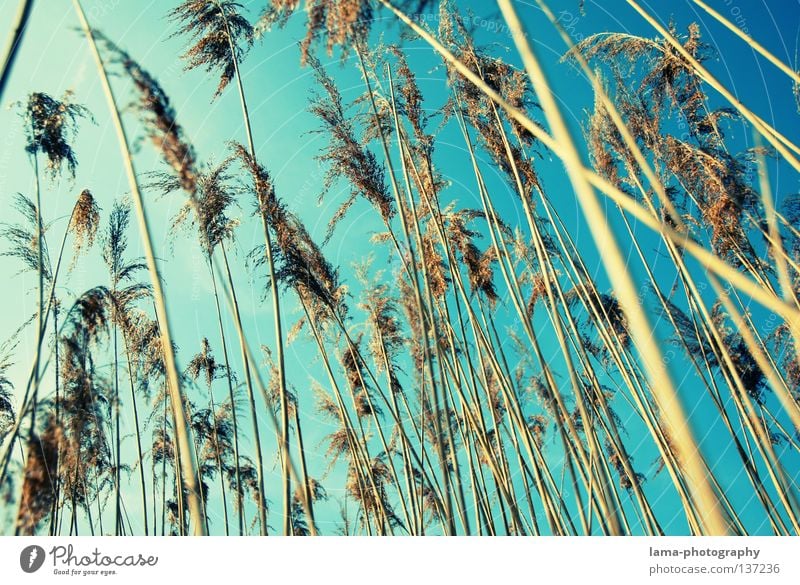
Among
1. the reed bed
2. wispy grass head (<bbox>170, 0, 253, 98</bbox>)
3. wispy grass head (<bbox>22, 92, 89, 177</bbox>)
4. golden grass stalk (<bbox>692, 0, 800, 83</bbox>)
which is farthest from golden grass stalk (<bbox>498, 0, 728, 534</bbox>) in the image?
wispy grass head (<bbox>170, 0, 253, 98</bbox>)

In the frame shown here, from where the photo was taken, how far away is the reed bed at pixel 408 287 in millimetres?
2818

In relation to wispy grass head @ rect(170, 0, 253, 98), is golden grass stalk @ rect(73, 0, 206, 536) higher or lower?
lower

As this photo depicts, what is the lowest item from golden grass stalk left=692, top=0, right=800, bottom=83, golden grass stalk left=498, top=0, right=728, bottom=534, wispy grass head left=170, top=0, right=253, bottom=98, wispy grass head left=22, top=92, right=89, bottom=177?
golden grass stalk left=498, top=0, right=728, bottom=534

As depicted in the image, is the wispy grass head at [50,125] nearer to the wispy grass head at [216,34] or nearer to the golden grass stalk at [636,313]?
the wispy grass head at [216,34]

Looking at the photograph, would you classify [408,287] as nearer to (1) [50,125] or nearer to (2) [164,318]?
(2) [164,318]

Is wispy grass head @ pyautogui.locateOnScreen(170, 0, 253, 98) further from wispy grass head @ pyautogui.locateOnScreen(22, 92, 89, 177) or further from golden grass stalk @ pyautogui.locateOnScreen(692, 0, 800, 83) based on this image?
golden grass stalk @ pyautogui.locateOnScreen(692, 0, 800, 83)

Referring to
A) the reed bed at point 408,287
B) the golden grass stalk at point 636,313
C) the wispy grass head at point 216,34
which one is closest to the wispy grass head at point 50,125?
the reed bed at point 408,287

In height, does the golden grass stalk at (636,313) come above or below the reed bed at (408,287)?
below

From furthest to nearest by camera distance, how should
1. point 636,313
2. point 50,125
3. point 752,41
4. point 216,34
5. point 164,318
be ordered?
point 216,34 < point 50,125 < point 752,41 < point 164,318 < point 636,313

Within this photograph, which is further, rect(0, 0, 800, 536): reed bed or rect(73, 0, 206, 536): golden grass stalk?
rect(0, 0, 800, 536): reed bed

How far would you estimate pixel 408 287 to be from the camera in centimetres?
404

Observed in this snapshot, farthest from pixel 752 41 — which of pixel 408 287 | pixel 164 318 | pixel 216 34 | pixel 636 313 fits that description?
pixel 216 34

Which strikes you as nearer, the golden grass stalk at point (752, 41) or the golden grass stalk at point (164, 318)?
the golden grass stalk at point (164, 318)

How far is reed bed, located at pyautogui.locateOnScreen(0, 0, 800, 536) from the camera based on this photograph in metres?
2.82
